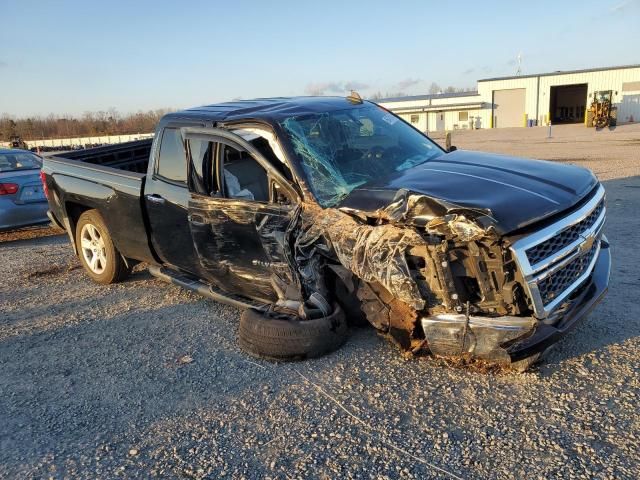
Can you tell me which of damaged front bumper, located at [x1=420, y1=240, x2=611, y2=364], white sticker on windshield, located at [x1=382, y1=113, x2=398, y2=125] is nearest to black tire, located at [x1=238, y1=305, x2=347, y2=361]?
damaged front bumper, located at [x1=420, y1=240, x2=611, y2=364]

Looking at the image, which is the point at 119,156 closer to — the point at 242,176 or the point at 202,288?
the point at 202,288

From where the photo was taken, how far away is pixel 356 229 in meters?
3.54

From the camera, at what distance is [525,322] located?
10.2 feet

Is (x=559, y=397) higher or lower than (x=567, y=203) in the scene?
lower

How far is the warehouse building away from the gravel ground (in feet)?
174

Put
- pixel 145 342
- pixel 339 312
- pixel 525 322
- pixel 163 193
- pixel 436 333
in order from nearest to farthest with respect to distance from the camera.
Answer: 1. pixel 525 322
2. pixel 436 333
3. pixel 339 312
4. pixel 145 342
5. pixel 163 193

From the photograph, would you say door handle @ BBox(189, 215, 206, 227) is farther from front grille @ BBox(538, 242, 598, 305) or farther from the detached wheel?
front grille @ BBox(538, 242, 598, 305)

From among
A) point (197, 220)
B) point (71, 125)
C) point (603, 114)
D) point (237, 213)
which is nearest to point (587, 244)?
point (237, 213)

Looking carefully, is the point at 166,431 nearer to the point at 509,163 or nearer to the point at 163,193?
the point at 163,193

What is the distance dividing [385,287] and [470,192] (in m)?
0.82

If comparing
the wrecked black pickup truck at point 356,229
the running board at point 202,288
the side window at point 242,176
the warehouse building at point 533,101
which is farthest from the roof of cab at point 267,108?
the warehouse building at point 533,101

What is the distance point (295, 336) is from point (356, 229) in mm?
912

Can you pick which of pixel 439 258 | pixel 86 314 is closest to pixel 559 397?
pixel 439 258

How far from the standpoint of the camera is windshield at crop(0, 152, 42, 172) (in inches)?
363
